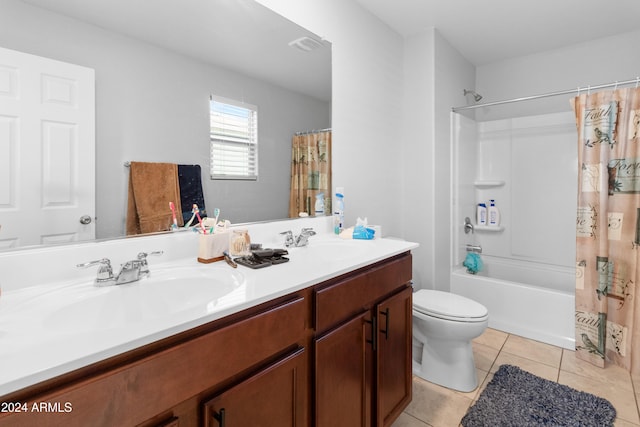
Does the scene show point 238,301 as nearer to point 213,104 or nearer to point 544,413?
point 213,104

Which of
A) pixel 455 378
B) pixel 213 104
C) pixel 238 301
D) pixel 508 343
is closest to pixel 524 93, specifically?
pixel 508 343

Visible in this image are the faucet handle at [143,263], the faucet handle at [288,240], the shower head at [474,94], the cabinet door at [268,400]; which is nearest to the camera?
the cabinet door at [268,400]

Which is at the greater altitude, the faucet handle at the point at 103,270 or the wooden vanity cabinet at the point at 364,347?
Answer: the faucet handle at the point at 103,270

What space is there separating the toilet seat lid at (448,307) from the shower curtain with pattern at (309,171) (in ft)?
2.57

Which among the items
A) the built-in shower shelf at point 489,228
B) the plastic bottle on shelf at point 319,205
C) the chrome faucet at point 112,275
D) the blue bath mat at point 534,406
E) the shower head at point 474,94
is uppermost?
the shower head at point 474,94

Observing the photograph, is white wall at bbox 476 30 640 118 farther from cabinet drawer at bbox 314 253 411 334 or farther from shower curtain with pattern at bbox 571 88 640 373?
cabinet drawer at bbox 314 253 411 334

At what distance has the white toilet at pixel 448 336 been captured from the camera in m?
1.79

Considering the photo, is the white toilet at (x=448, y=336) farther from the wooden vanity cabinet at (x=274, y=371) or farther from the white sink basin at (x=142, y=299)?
the white sink basin at (x=142, y=299)

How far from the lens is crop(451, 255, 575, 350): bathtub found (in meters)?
2.36

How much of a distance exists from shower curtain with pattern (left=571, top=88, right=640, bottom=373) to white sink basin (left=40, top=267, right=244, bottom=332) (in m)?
2.32

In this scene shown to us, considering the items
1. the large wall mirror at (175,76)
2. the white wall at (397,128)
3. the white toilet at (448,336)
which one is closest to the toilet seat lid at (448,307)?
the white toilet at (448,336)

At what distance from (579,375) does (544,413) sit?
579mm

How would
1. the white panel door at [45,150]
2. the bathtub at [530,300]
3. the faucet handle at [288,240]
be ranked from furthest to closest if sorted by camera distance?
the bathtub at [530,300] → the faucet handle at [288,240] → the white panel door at [45,150]

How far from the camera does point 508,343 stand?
241 centimetres
